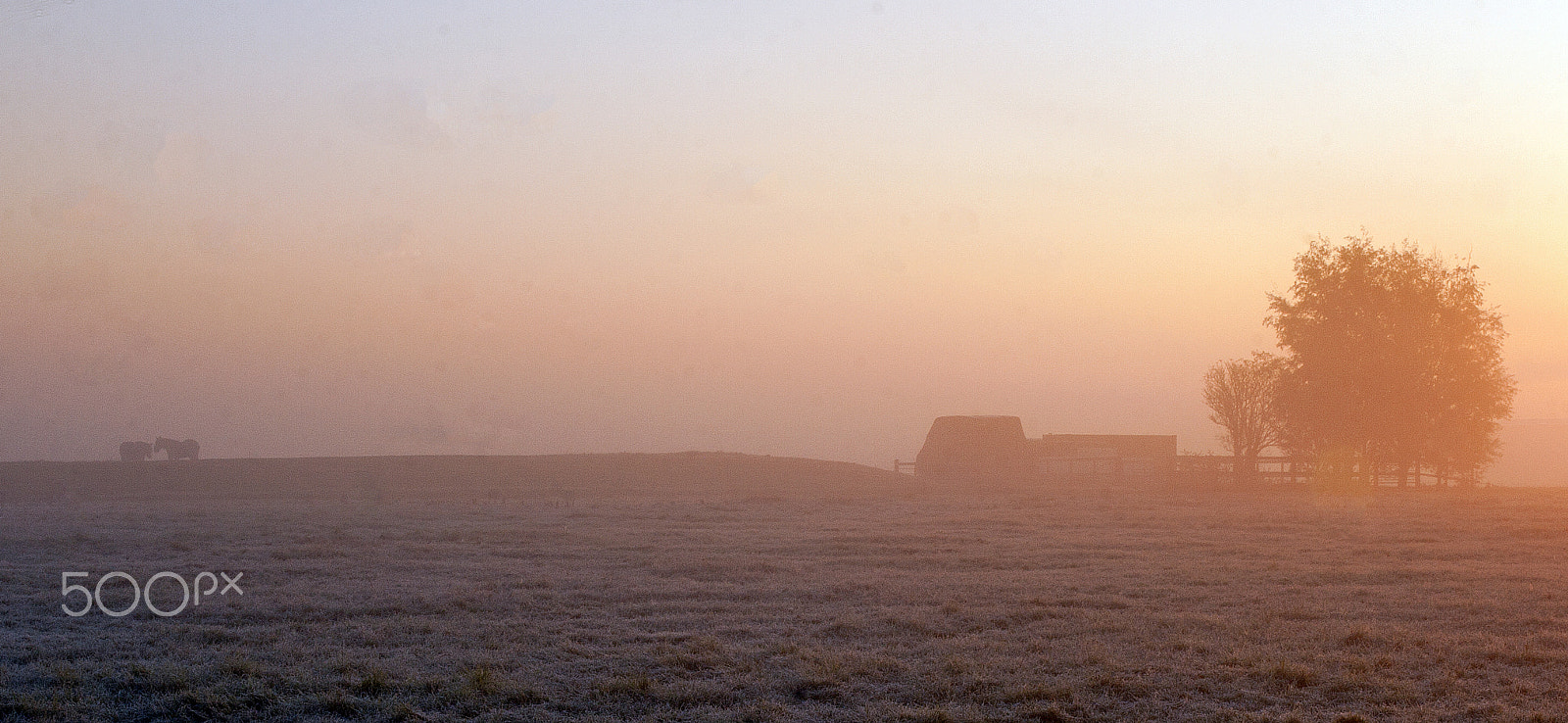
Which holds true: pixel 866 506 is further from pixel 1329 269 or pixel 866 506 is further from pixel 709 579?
pixel 1329 269

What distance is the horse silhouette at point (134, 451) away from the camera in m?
64.8

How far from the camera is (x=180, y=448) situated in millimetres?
67625

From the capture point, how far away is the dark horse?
67.1m

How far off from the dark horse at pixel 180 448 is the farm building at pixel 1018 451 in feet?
151

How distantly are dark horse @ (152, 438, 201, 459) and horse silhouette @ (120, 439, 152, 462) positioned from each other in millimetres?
1127

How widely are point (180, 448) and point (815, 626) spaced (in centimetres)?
6736

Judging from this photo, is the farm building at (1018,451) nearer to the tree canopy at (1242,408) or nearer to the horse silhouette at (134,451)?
the tree canopy at (1242,408)
